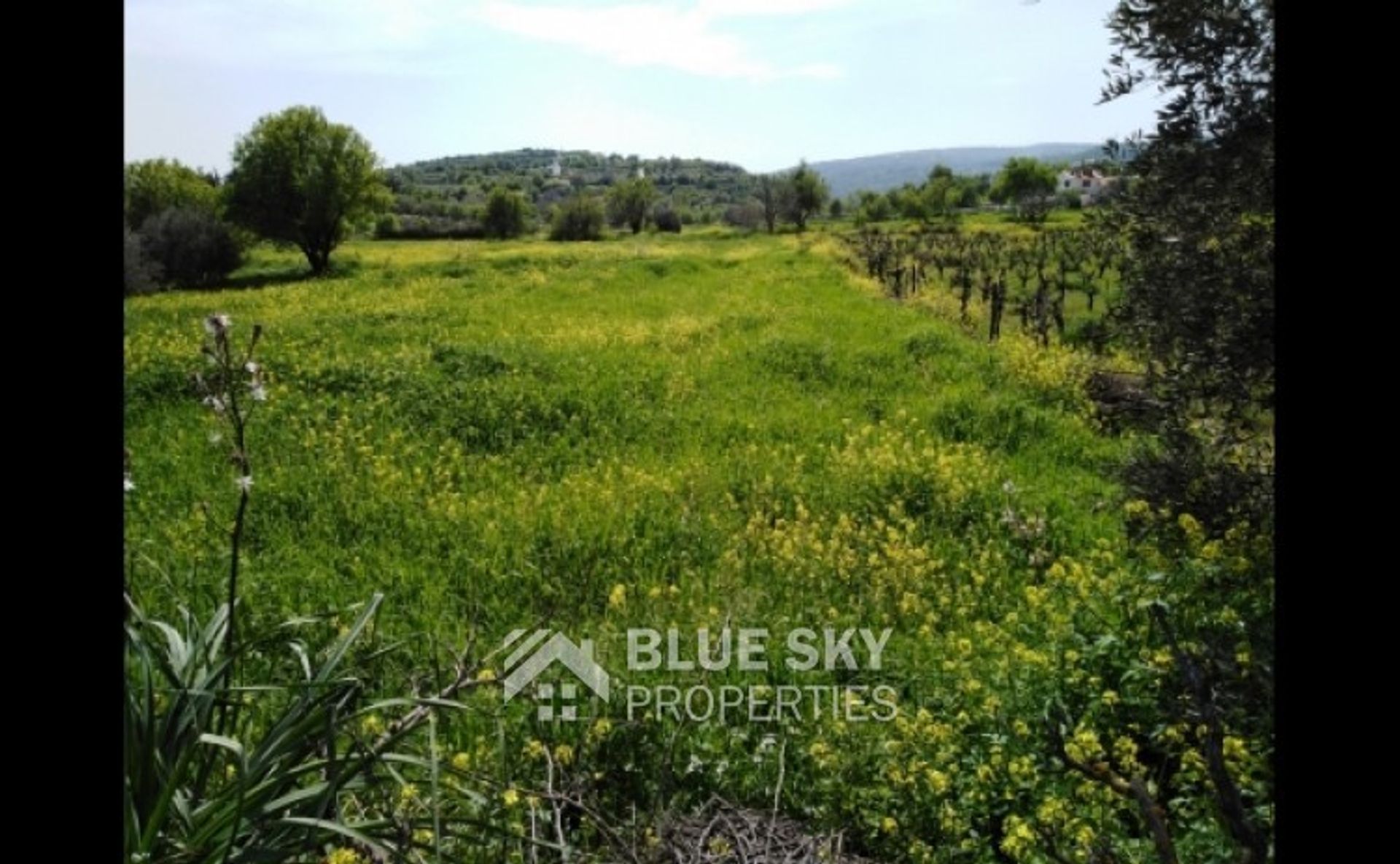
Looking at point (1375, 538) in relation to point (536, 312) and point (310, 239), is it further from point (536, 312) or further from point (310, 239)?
point (310, 239)

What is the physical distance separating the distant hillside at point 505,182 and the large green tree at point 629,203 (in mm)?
1027

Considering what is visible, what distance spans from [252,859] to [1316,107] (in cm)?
222

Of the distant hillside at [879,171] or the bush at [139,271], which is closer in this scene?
the bush at [139,271]

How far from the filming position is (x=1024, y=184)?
5984cm

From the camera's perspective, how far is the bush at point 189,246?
22.5m

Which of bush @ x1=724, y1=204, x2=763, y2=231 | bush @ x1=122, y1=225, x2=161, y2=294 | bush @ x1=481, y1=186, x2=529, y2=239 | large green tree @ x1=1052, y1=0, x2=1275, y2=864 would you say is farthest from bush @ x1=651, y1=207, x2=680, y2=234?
large green tree @ x1=1052, y1=0, x2=1275, y2=864

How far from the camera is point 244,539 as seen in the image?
629 cm

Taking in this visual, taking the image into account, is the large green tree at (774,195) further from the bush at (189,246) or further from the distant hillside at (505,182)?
the bush at (189,246)

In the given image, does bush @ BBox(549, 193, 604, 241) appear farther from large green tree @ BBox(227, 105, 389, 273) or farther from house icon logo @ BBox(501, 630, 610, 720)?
house icon logo @ BBox(501, 630, 610, 720)

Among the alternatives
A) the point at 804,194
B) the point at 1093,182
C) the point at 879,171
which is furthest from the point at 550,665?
the point at 879,171

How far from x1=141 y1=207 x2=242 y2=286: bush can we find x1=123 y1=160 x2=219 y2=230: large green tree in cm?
150

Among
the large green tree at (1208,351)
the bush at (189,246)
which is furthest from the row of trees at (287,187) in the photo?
the large green tree at (1208,351)

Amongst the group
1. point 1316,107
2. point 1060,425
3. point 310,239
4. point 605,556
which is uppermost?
point 310,239
